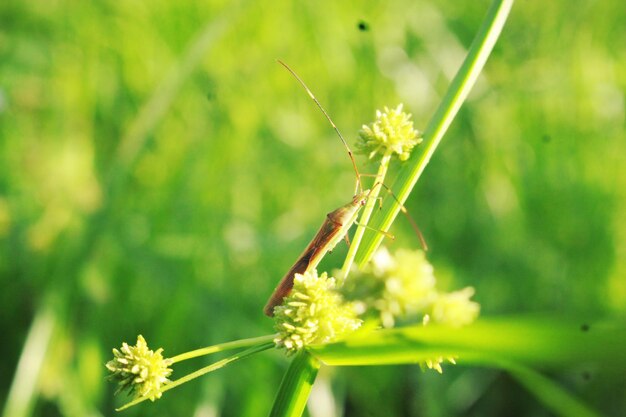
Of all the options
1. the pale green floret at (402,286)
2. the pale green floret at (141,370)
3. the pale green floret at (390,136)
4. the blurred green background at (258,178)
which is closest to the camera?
the pale green floret at (402,286)

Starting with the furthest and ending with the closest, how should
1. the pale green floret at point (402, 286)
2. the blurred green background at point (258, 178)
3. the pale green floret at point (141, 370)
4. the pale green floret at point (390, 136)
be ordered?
the blurred green background at point (258, 178), the pale green floret at point (390, 136), the pale green floret at point (141, 370), the pale green floret at point (402, 286)

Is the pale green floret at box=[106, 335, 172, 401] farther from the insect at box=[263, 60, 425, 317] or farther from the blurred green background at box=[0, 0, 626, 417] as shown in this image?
the blurred green background at box=[0, 0, 626, 417]

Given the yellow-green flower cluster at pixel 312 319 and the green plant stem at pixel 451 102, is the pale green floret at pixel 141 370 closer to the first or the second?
the yellow-green flower cluster at pixel 312 319

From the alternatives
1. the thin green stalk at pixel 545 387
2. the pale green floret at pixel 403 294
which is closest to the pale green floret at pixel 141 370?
the pale green floret at pixel 403 294

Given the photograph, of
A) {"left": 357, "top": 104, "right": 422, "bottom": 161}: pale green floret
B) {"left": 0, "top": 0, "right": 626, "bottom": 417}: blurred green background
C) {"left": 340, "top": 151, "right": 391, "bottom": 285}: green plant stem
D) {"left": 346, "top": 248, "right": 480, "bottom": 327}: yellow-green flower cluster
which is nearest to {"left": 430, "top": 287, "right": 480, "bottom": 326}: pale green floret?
{"left": 346, "top": 248, "right": 480, "bottom": 327}: yellow-green flower cluster

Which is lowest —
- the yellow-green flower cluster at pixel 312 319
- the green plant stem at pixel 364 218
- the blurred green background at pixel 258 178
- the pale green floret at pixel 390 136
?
the yellow-green flower cluster at pixel 312 319

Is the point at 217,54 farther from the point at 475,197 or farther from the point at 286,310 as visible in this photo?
the point at 286,310
